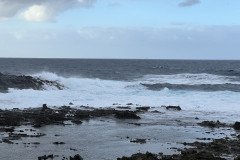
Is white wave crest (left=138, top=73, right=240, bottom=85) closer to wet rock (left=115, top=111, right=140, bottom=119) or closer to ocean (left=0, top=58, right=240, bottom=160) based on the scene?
ocean (left=0, top=58, right=240, bottom=160)

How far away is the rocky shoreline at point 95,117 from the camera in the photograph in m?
15.4

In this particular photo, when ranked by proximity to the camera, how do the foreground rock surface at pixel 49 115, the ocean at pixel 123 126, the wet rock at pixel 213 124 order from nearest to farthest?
1. the ocean at pixel 123 126
2. the foreground rock surface at pixel 49 115
3. the wet rock at pixel 213 124

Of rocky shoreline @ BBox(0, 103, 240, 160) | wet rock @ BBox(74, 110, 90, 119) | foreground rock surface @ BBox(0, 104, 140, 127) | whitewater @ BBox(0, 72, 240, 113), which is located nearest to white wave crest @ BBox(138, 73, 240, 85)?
whitewater @ BBox(0, 72, 240, 113)

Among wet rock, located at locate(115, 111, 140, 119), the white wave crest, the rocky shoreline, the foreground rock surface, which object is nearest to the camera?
the rocky shoreline

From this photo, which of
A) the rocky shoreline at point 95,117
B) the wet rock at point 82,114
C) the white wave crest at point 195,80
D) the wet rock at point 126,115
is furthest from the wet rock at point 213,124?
the white wave crest at point 195,80

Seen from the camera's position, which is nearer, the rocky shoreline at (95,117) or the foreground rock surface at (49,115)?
the rocky shoreline at (95,117)

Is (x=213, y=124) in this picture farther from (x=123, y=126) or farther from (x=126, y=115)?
(x=126, y=115)

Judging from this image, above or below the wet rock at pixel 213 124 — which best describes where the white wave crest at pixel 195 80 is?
above

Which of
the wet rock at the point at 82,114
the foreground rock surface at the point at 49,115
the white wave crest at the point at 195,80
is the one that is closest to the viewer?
the foreground rock surface at the point at 49,115

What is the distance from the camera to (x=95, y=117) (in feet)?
88.0

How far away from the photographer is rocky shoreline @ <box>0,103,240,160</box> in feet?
50.6

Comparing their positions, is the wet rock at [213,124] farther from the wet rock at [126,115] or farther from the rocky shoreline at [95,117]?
the wet rock at [126,115]

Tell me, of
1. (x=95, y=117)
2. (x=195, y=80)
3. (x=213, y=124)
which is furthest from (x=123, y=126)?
(x=195, y=80)

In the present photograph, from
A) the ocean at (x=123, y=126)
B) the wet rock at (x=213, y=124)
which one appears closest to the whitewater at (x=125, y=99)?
the ocean at (x=123, y=126)
